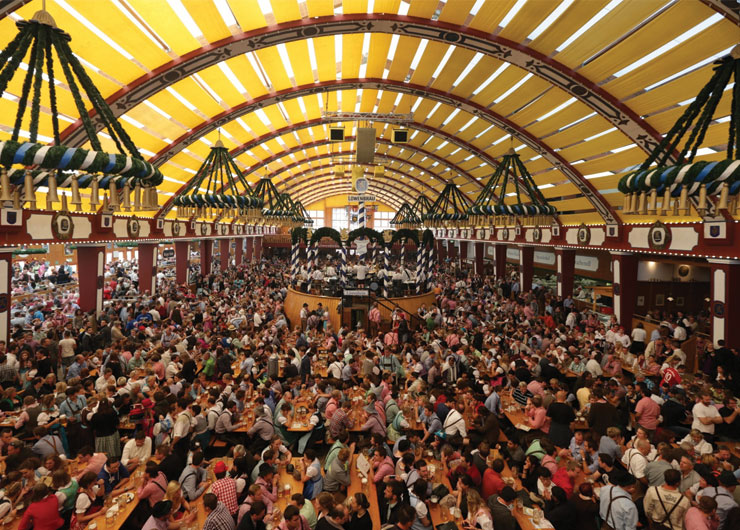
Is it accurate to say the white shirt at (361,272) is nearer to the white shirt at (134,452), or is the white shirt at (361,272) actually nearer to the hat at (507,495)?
the white shirt at (134,452)

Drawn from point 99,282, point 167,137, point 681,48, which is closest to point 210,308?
point 99,282

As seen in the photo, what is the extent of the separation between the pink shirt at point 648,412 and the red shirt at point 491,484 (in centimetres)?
323

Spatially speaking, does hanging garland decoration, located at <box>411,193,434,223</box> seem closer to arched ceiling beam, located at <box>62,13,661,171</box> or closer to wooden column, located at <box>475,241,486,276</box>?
wooden column, located at <box>475,241,486,276</box>

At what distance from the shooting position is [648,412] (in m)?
6.20

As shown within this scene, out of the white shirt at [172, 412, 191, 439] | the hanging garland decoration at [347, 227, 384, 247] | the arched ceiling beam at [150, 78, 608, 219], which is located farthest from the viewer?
the hanging garland decoration at [347, 227, 384, 247]

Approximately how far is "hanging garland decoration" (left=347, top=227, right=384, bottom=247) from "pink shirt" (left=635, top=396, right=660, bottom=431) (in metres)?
14.8

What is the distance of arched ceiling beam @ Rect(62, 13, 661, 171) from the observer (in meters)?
10.4

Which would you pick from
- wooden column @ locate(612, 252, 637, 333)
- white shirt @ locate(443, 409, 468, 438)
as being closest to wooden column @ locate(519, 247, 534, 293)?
wooden column @ locate(612, 252, 637, 333)

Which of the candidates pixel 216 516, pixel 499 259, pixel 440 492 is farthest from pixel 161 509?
pixel 499 259

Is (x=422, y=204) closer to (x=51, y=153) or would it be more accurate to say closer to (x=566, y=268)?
(x=566, y=268)

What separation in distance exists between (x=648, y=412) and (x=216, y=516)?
652 centimetres

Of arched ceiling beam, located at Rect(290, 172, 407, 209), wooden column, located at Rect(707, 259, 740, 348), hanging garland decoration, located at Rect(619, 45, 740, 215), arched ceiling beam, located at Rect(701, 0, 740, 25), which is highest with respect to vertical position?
arched ceiling beam, located at Rect(290, 172, 407, 209)

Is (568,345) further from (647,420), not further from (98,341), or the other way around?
(98,341)

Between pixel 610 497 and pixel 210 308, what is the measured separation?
13.3 meters
